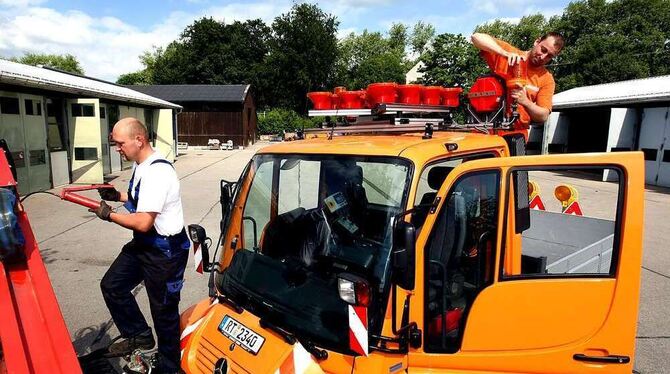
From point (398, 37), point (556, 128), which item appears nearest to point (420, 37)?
point (398, 37)

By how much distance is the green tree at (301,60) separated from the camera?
5094 cm

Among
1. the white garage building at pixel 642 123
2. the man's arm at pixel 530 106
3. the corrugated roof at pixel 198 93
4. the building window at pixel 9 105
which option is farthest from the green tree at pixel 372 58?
the man's arm at pixel 530 106

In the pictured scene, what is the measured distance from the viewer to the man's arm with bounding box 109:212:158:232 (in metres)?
2.57

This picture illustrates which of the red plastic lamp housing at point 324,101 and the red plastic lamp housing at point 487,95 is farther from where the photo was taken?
the red plastic lamp housing at point 324,101

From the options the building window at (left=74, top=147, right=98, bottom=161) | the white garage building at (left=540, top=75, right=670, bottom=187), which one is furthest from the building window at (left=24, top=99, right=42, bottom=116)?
the white garage building at (left=540, top=75, right=670, bottom=187)

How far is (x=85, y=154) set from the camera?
13.4 m

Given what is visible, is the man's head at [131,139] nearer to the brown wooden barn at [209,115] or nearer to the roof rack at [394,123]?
the roof rack at [394,123]

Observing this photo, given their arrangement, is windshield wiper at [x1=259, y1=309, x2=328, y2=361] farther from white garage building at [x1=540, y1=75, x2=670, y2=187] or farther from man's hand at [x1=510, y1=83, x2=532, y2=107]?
white garage building at [x1=540, y1=75, x2=670, y2=187]

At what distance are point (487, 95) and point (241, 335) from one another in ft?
9.12

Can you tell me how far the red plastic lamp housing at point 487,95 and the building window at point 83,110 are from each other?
1348 centimetres

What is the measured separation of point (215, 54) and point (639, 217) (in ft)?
192

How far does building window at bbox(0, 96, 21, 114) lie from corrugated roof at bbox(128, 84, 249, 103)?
69.7ft

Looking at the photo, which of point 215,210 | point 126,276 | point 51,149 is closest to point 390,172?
point 126,276

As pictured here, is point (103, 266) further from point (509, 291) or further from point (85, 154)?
point (85, 154)
